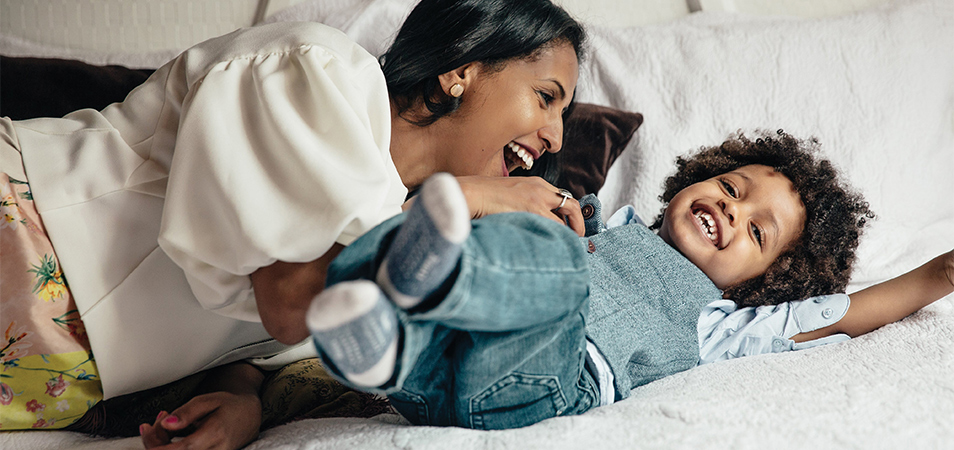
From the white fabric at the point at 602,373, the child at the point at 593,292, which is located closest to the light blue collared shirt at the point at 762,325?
the child at the point at 593,292

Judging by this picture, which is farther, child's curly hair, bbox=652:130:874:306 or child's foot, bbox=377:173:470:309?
child's curly hair, bbox=652:130:874:306

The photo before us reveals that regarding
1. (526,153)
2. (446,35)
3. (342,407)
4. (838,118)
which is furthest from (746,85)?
(342,407)

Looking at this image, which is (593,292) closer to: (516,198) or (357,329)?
(516,198)

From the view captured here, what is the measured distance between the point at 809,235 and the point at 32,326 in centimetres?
131

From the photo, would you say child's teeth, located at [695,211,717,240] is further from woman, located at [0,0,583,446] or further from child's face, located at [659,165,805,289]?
woman, located at [0,0,583,446]

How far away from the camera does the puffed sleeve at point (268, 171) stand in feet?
1.97

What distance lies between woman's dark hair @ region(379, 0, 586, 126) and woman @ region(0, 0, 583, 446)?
235 mm

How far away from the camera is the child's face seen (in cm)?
111

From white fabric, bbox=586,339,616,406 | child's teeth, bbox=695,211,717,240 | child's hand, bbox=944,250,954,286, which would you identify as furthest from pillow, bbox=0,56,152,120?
child's hand, bbox=944,250,954,286

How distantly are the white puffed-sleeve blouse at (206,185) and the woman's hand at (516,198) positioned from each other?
118 mm

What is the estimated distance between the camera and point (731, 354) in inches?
42.3

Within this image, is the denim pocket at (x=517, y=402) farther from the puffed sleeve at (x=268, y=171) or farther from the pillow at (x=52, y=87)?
the pillow at (x=52, y=87)

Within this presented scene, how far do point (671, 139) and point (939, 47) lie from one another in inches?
30.5

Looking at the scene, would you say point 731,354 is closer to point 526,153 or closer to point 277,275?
point 526,153
